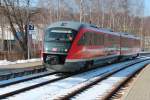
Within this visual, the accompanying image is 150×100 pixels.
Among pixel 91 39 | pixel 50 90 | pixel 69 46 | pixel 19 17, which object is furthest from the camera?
pixel 19 17

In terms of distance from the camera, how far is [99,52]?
30.1 metres

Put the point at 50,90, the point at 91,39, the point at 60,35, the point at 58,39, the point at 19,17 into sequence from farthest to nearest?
the point at 19,17 < the point at 91,39 < the point at 60,35 < the point at 58,39 < the point at 50,90

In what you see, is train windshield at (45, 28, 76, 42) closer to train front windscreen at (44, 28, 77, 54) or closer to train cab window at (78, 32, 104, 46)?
train front windscreen at (44, 28, 77, 54)

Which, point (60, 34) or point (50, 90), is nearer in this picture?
point (50, 90)

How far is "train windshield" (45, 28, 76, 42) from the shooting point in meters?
23.9

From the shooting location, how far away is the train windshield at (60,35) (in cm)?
2389

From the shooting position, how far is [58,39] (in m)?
23.9

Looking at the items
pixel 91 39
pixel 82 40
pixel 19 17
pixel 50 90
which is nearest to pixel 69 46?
pixel 82 40

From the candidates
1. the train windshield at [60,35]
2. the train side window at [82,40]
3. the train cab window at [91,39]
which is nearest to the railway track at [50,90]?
the train windshield at [60,35]

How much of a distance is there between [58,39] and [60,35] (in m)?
0.31

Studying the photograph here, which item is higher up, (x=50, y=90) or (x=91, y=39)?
(x=91, y=39)

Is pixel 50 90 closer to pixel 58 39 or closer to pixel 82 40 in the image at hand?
pixel 58 39

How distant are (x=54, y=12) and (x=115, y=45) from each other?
3476 cm

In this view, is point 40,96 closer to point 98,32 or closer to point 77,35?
A: point 77,35
